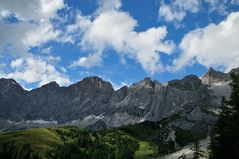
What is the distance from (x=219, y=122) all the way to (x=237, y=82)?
837 cm

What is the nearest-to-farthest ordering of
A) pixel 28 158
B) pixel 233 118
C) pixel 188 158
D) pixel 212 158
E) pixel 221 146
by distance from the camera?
pixel 233 118 < pixel 221 146 < pixel 212 158 < pixel 188 158 < pixel 28 158

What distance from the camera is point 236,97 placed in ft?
182

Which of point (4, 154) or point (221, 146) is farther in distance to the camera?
point (4, 154)

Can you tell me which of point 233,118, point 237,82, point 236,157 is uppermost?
point 237,82

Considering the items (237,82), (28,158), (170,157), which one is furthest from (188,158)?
(237,82)

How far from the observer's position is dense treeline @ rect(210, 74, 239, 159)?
5362 cm

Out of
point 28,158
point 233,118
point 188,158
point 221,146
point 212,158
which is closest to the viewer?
point 233,118

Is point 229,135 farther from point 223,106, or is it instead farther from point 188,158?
point 188,158

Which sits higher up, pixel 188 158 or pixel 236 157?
pixel 188 158

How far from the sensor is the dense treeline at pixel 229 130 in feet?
176

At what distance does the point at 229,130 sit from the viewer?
54656 mm

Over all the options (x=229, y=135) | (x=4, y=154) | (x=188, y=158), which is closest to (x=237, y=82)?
(x=229, y=135)

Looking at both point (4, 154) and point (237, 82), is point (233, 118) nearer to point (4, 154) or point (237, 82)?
point (237, 82)

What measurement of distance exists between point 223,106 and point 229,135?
8505 millimetres
